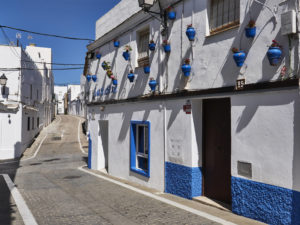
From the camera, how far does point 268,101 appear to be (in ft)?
19.0

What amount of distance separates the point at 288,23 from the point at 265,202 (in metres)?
3.43

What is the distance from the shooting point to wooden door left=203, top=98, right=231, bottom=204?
7297mm

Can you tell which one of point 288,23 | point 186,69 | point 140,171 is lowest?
point 140,171

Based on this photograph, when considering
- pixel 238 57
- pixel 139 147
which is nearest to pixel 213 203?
pixel 238 57

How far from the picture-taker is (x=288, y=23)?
17.5 ft

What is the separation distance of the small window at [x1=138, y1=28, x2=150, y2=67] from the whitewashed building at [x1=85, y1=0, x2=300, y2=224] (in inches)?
1.6

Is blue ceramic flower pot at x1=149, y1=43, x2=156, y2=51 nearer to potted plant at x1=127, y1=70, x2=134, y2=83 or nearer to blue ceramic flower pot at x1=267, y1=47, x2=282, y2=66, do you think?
potted plant at x1=127, y1=70, x2=134, y2=83

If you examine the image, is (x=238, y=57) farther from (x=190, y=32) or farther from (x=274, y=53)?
(x=190, y=32)

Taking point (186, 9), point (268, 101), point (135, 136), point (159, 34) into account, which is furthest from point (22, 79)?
point (268, 101)

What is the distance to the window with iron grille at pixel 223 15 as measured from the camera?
6.80 meters

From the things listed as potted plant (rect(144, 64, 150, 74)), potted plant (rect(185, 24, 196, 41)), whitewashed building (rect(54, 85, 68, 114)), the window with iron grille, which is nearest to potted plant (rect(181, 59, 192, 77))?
potted plant (rect(185, 24, 196, 41))

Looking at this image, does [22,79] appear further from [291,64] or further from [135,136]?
[291,64]

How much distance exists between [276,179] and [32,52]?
37.2 m

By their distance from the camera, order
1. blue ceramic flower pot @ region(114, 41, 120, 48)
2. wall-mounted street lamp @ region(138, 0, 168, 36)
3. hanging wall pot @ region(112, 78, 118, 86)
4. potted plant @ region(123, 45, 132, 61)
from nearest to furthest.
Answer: wall-mounted street lamp @ region(138, 0, 168, 36) → potted plant @ region(123, 45, 132, 61) → blue ceramic flower pot @ region(114, 41, 120, 48) → hanging wall pot @ region(112, 78, 118, 86)
